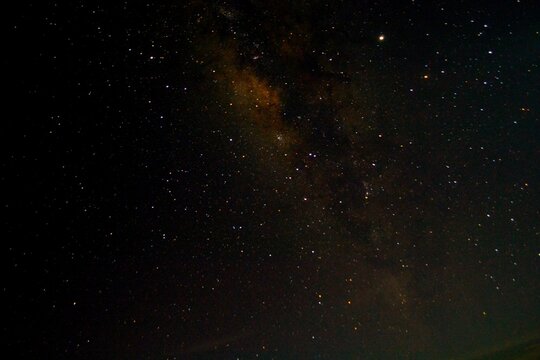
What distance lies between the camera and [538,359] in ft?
66.3

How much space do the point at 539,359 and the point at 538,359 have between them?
0.17 m

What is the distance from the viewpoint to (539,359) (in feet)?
65.9
